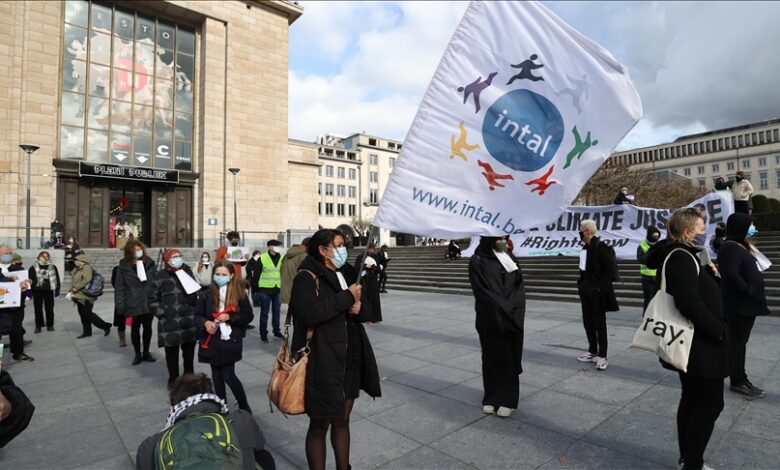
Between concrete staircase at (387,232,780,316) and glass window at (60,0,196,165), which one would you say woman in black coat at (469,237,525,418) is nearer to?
concrete staircase at (387,232,780,316)

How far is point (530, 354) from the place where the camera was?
6254 millimetres

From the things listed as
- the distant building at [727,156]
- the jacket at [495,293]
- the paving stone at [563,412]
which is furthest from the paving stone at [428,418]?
the distant building at [727,156]

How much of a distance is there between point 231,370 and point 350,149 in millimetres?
76008

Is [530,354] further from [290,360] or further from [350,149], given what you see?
[350,149]

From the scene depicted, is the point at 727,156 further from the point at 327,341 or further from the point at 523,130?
the point at 327,341

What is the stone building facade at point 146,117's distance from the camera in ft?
75.9

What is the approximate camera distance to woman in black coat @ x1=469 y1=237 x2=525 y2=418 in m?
4.05

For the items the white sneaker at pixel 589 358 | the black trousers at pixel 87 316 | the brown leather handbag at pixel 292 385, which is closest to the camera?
the brown leather handbag at pixel 292 385

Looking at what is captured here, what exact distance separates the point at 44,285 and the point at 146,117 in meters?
22.0

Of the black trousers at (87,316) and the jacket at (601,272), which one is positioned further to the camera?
the black trousers at (87,316)

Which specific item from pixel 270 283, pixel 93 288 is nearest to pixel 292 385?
pixel 270 283

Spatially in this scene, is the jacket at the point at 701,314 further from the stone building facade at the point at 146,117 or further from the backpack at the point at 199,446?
the stone building facade at the point at 146,117

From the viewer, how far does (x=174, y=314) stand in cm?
491

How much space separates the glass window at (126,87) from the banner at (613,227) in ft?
76.8
